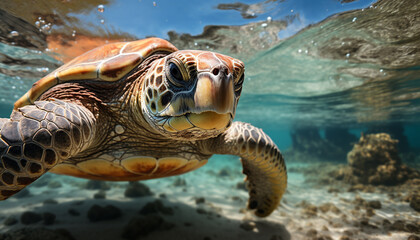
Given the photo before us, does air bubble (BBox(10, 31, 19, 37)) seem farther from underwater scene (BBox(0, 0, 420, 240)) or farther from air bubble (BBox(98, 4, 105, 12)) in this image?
air bubble (BBox(98, 4, 105, 12))

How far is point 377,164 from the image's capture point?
821 cm

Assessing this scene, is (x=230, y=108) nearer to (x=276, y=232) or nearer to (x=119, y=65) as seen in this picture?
(x=119, y=65)

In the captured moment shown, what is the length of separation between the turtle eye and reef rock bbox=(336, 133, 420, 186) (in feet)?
31.1

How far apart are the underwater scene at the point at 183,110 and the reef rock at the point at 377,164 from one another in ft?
0.16

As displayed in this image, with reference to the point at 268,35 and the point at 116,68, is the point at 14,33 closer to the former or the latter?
the point at 116,68

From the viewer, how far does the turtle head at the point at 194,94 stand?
1.33 metres

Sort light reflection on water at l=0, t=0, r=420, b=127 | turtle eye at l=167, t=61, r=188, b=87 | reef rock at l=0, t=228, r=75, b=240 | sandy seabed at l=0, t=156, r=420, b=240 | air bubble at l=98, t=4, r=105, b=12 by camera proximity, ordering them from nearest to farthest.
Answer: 1. turtle eye at l=167, t=61, r=188, b=87
2. reef rock at l=0, t=228, r=75, b=240
3. sandy seabed at l=0, t=156, r=420, b=240
4. air bubble at l=98, t=4, r=105, b=12
5. light reflection on water at l=0, t=0, r=420, b=127

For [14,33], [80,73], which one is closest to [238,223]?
[80,73]

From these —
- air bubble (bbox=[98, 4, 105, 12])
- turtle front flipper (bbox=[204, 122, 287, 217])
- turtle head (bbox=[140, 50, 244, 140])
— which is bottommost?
turtle front flipper (bbox=[204, 122, 287, 217])

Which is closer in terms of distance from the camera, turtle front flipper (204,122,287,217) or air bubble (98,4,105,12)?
turtle front flipper (204,122,287,217)

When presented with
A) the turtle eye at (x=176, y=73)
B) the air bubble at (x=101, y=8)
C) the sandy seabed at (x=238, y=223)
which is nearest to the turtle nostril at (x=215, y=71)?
the turtle eye at (x=176, y=73)

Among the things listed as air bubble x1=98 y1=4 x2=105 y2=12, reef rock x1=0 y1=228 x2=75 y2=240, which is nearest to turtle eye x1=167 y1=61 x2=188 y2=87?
reef rock x1=0 y1=228 x2=75 y2=240

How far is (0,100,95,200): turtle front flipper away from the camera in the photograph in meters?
1.38

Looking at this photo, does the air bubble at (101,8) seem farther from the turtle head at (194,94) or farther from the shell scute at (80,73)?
the turtle head at (194,94)
